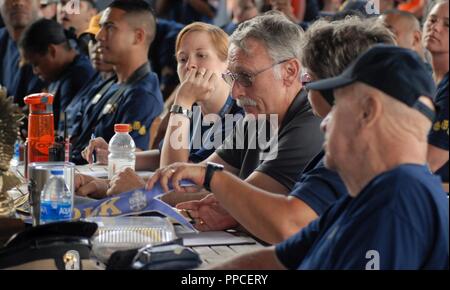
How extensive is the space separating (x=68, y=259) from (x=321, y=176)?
2.24 feet

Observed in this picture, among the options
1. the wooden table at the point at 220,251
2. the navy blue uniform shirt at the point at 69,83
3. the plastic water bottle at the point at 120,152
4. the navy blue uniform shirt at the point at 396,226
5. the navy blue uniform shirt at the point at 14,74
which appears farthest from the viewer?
the navy blue uniform shirt at the point at 14,74

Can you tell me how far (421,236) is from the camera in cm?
146

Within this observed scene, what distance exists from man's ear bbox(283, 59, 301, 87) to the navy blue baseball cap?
3.33 ft

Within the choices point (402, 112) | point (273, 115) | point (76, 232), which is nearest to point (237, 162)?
point (273, 115)

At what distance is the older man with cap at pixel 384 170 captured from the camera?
1468 mm

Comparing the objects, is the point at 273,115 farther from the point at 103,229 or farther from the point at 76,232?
the point at 76,232

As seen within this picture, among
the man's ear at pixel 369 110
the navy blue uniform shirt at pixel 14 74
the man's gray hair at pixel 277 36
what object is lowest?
the navy blue uniform shirt at pixel 14 74

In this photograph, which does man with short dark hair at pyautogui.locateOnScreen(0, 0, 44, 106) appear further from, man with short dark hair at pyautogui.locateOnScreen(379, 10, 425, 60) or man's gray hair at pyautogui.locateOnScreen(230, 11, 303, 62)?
man's gray hair at pyautogui.locateOnScreen(230, 11, 303, 62)

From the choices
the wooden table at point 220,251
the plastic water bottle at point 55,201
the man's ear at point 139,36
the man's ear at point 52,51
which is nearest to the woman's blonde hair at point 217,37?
the man's ear at point 139,36

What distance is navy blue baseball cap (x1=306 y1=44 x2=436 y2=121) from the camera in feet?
5.05

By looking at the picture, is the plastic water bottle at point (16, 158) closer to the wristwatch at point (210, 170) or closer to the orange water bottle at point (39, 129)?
the orange water bottle at point (39, 129)

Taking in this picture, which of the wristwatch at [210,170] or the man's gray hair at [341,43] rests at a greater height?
the man's gray hair at [341,43]

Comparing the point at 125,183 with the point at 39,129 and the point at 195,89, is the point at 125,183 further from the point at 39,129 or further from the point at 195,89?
the point at 195,89

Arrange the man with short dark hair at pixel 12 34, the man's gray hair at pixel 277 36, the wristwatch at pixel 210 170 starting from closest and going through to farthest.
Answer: the wristwatch at pixel 210 170 → the man's gray hair at pixel 277 36 → the man with short dark hair at pixel 12 34
